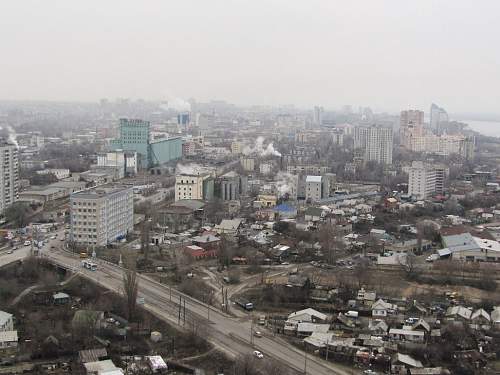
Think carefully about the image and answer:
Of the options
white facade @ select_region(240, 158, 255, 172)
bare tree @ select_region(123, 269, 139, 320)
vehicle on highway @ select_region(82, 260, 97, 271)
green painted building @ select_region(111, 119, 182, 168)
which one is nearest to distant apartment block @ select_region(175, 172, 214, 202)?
vehicle on highway @ select_region(82, 260, 97, 271)

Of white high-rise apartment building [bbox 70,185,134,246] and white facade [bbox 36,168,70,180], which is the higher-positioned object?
white high-rise apartment building [bbox 70,185,134,246]

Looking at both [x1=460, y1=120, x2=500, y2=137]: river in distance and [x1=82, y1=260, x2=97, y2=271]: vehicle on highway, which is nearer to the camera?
[x1=82, y1=260, x2=97, y2=271]: vehicle on highway

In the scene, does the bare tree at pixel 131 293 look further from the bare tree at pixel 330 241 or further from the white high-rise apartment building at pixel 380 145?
the white high-rise apartment building at pixel 380 145

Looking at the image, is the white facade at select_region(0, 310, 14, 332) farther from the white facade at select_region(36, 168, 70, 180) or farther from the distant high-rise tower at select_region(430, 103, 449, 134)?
the distant high-rise tower at select_region(430, 103, 449, 134)

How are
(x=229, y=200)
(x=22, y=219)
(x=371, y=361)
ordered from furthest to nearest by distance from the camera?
(x=229, y=200) < (x=22, y=219) < (x=371, y=361)

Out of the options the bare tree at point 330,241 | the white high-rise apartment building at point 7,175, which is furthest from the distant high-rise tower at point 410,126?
the white high-rise apartment building at point 7,175

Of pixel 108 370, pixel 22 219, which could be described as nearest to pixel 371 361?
pixel 108 370

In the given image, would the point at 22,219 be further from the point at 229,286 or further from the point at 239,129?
the point at 239,129
